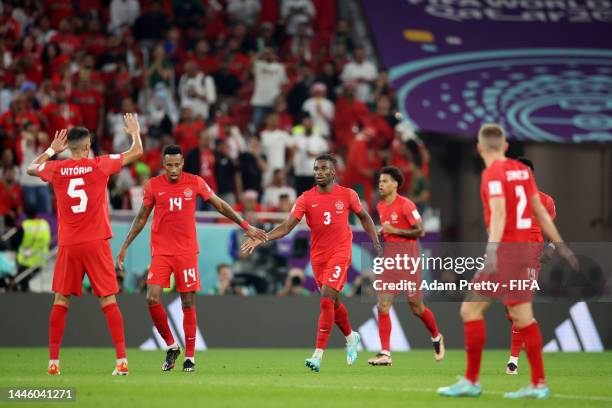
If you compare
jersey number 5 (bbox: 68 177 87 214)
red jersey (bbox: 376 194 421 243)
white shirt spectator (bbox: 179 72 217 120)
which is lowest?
red jersey (bbox: 376 194 421 243)

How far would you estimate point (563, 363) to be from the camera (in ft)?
58.8

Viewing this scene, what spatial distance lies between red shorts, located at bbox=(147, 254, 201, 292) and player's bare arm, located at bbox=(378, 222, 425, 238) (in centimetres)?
276

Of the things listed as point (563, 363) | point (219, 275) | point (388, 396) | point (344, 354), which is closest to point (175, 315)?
point (219, 275)

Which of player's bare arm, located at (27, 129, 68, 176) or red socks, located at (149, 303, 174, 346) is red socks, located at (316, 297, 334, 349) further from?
player's bare arm, located at (27, 129, 68, 176)

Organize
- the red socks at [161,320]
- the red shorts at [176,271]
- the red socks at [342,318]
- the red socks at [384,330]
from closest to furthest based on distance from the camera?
1. the red shorts at [176,271]
2. the red socks at [161,320]
3. the red socks at [342,318]
4. the red socks at [384,330]

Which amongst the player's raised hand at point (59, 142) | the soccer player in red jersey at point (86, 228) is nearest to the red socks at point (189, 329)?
the soccer player in red jersey at point (86, 228)

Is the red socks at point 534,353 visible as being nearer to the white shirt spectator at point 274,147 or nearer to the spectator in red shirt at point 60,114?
the white shirt spectator at point 274,147

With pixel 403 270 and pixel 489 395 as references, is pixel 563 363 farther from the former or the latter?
pixel 489 395

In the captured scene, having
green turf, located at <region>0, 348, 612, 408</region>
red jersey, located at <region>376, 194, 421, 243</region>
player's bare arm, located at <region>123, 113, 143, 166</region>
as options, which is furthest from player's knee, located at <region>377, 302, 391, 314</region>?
player's bare arm, located at <region>123, 113, 143, 166</region>

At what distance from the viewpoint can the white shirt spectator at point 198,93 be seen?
26.1 metres

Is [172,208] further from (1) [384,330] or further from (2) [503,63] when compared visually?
(2) [503,63]

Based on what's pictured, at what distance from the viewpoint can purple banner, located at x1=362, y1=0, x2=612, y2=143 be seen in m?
25.5

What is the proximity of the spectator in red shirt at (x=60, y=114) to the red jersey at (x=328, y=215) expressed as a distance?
389 inches

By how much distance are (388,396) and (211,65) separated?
16.7m
